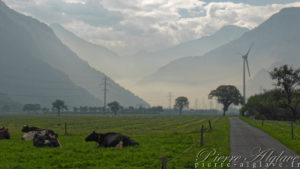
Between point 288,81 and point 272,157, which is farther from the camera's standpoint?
point 288,81

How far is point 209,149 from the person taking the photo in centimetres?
2711

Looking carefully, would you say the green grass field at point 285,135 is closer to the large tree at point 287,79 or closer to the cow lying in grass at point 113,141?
the large tree at point 287,79

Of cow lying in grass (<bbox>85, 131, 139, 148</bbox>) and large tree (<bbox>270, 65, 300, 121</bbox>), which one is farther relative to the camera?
large tree (<bbox>270, 65, 300, 121</bbox>)

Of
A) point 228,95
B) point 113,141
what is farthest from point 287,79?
point 228,95

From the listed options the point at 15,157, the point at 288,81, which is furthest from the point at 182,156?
the point at 288,81

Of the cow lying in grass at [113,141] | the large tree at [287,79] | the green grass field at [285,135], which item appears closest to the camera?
the cow lying in grass at [113,141]

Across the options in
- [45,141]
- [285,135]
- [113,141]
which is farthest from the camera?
[285,135]

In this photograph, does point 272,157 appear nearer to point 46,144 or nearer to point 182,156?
point 182,156

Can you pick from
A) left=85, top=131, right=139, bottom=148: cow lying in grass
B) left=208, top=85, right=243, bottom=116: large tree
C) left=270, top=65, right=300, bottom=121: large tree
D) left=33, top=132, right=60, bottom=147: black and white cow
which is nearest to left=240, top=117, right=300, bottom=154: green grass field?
left=270, top=65, right=300, bottom=121: large tree

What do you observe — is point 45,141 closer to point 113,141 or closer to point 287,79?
point 113,141

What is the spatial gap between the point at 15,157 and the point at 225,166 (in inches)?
542

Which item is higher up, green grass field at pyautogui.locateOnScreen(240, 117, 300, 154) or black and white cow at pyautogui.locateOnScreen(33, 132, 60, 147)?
black and white cow at pyautogui.locateOnScreen(33, 132, 60, 147)

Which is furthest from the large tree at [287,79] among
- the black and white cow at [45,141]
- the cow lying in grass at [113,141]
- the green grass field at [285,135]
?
the black and white cow at [45,141]

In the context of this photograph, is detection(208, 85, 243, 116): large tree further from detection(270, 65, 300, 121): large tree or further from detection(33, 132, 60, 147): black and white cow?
detection(33, 132, 60, 147): black and white cow
